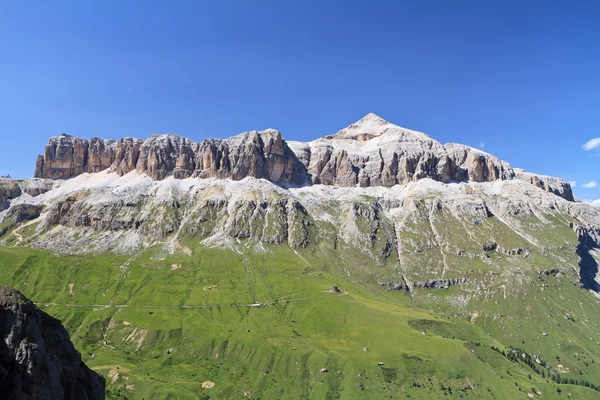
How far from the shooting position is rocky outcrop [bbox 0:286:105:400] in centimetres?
3775

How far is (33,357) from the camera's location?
39.9 m

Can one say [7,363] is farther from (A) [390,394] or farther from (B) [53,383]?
(A) [390,394]

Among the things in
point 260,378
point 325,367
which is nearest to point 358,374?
point 325,367

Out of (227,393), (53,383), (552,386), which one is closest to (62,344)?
(53,383)

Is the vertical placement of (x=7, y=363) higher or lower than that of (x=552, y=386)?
higher

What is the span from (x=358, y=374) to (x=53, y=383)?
164m

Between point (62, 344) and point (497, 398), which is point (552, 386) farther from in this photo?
point (62, 344)

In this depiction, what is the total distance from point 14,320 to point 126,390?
430 feet

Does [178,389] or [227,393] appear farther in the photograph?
[227,393]

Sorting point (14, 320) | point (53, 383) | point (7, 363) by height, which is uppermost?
point (14, 320)

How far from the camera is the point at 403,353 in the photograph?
199125 mm

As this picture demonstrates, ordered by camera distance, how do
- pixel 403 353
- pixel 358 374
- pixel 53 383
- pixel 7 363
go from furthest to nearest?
pixel 403 353 < pixel 358 374 < pixel 53 383 < pixel 7 363

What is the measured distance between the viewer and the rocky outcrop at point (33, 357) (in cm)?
3775

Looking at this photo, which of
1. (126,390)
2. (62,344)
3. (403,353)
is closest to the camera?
(62,344)
